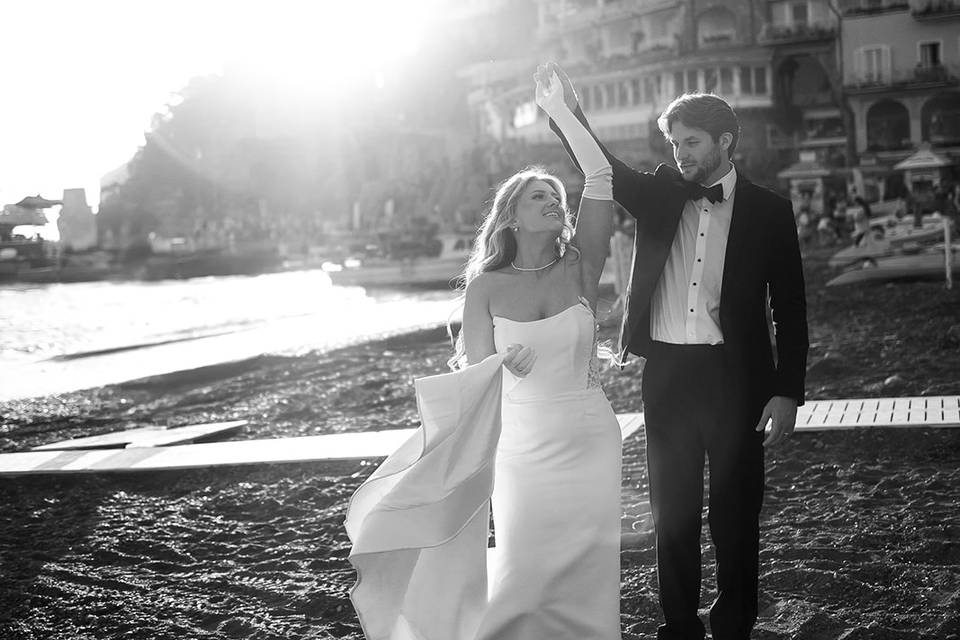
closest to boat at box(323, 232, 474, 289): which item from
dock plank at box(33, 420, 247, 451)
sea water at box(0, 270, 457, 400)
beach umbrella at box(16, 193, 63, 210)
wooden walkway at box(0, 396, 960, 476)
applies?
sea water at box(0, 270, 457, 400)

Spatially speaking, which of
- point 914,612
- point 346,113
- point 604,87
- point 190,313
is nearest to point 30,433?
point 914,612

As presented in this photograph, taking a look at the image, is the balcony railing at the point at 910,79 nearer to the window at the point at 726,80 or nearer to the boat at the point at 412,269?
the window at the point at 726,80

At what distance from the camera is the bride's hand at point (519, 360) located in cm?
413

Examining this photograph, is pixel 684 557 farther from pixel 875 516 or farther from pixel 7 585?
pixel 7 585

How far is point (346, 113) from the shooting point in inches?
4203

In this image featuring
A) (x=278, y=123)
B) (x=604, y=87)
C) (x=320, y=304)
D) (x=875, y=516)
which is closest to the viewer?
(x=875, y=516)

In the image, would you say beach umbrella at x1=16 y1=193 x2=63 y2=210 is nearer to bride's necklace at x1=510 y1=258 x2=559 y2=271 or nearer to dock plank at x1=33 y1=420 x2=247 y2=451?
dock plank at x1=33 y1=420 x2=247 y2=451

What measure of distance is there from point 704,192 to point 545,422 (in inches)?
42.6

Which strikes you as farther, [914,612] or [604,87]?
[604,87]

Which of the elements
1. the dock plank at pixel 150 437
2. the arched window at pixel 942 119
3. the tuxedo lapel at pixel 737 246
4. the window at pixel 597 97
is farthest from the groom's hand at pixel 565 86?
the window at pixel 597 97

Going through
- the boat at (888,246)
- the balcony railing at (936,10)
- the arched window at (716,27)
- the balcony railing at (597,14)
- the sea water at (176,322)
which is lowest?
the sea water at (176,322)

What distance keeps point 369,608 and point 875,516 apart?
11.4ft

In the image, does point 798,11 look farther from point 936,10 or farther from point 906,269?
point 906,269

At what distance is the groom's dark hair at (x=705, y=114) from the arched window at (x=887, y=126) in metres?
54.2
